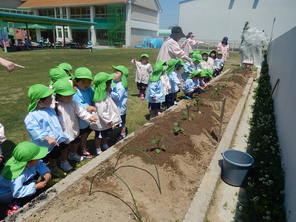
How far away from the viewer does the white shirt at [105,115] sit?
3869 millimetres

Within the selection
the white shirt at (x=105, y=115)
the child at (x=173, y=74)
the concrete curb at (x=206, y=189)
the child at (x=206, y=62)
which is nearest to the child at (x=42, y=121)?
the white shirt at (x=105, y=115)

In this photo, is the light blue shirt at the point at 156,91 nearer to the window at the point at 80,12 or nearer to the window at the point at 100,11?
the window at the point at 100,11

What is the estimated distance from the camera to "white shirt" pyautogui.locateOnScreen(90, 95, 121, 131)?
152 inches

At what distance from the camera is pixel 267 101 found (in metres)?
7.78

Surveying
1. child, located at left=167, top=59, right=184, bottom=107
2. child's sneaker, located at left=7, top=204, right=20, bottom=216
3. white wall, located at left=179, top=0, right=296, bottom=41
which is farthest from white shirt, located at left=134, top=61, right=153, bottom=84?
white wall, located at left=179, top=0, right=296, bottom=41

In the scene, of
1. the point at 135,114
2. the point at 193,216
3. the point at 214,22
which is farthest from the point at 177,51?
the point at 214,22

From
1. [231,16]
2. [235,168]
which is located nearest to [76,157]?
[235,168]

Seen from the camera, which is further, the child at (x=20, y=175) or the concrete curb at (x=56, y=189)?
the child at (x=20, y=175)

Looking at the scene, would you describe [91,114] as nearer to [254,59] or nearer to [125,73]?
[125,73]

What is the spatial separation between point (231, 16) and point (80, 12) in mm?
26926

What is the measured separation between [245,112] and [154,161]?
4941 millimetres

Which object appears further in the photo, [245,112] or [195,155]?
[245,112]

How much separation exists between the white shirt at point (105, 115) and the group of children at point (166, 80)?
1.64m

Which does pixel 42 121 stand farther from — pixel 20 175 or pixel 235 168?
pixel 235 168
